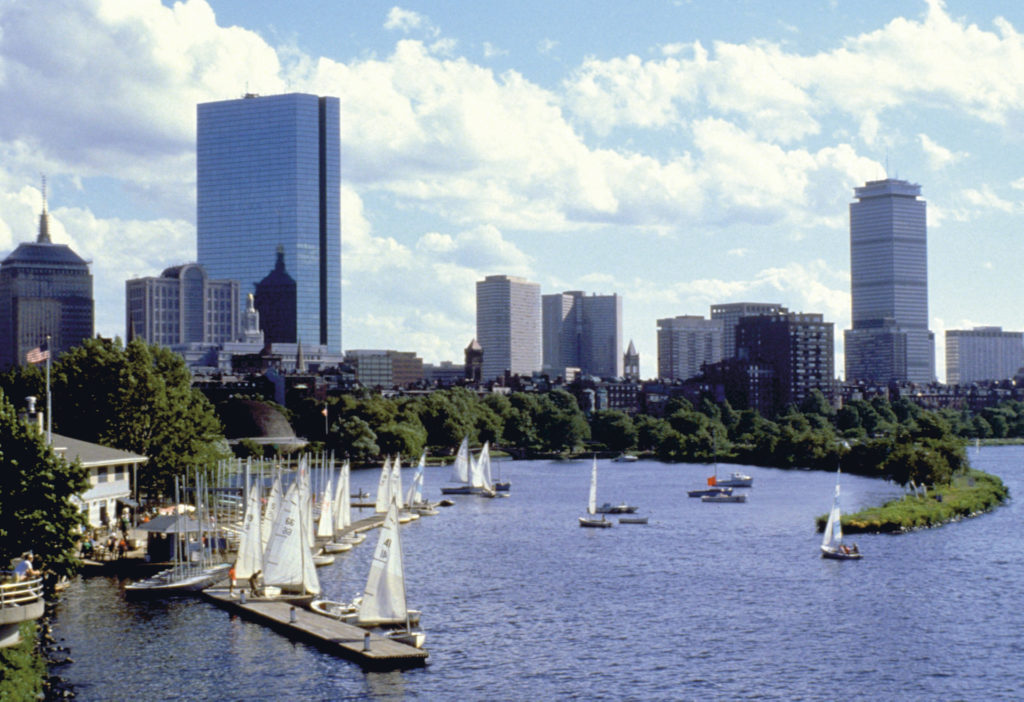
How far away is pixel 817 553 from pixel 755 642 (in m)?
34.7

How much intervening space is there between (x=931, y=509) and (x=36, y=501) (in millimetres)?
87974

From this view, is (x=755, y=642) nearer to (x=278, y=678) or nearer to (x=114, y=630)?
(x=278, y=678)

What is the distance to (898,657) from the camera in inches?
2569

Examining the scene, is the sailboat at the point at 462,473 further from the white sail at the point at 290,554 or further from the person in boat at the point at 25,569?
the person in boat at the point at 25,569

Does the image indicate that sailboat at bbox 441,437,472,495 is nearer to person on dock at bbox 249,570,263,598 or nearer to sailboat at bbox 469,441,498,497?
sailboat at bbox 469,441,498,497

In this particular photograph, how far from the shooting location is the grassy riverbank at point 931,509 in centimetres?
11462

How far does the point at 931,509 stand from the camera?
122 metres

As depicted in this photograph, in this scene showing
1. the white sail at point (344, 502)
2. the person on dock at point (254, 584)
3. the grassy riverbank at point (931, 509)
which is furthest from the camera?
the grassy riverbank at point (931, 509)

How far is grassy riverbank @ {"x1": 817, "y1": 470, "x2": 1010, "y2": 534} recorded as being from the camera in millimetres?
114625

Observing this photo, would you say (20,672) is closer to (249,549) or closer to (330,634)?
(330,634)

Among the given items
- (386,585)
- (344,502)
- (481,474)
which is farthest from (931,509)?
(386,585)

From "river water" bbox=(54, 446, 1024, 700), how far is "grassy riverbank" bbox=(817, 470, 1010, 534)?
9.93ft

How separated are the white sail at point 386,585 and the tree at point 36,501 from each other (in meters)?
15.0

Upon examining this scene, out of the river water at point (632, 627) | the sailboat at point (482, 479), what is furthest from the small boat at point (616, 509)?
the sailboat at point (482, 479)
